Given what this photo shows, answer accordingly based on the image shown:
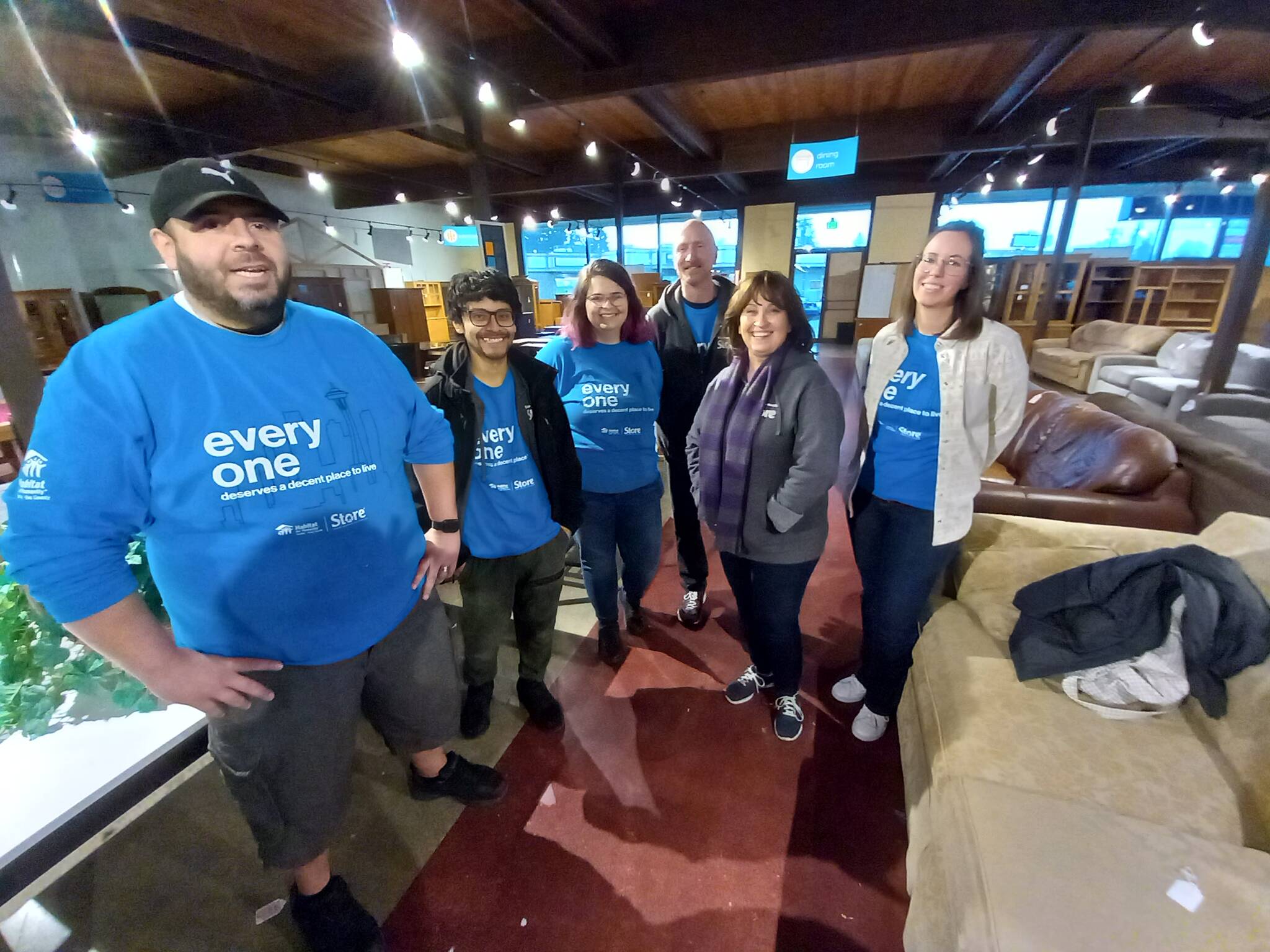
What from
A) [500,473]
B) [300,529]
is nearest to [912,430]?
[500,473]

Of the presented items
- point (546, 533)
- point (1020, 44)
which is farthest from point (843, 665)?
point (1020, 44)

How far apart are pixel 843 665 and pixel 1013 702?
2.82ft

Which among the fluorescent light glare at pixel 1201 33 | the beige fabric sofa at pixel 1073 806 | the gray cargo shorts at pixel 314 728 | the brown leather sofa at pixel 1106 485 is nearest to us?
the beige fabric sofa at pixel 1073 806

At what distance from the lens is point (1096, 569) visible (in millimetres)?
1426

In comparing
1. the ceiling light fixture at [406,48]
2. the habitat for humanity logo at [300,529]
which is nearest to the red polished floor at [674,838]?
the habitat for humanity logo at [300,529]

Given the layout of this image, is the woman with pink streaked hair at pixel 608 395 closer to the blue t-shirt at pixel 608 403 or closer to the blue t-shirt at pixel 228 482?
the blue t-shirt at pixel 608 403

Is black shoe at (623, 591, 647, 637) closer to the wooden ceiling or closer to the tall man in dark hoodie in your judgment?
the tall man in dark hoodie

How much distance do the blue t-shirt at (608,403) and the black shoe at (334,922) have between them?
1.29 meters

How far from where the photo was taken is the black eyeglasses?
142cm

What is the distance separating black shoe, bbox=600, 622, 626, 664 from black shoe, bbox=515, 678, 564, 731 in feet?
1.05

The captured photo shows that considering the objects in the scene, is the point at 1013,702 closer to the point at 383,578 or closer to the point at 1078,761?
the point at 1078,761

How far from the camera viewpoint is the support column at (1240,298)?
4.65 metres

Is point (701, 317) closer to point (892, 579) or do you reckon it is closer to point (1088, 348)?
point (892, 579)

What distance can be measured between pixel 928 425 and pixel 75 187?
942cm
